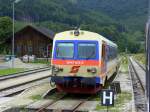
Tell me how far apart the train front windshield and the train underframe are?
97 cm

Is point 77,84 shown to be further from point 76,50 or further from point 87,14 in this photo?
point 87,14

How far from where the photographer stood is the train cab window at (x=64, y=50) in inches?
717

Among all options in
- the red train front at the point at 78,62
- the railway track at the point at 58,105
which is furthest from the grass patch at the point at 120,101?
the red train front at the point at 78,62

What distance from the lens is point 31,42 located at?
74.7 m

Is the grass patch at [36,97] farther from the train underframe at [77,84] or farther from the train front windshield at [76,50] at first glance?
the train front windshield at [76,50]

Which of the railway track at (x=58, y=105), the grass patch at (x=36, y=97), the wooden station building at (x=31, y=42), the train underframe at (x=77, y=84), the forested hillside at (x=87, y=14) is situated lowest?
the railway track at (x=58, y=105)

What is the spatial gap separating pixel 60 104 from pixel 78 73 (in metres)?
1.75

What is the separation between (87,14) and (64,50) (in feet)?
437

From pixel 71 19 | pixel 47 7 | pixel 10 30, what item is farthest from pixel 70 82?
pixel 47 7

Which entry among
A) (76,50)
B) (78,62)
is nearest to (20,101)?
(78,62)

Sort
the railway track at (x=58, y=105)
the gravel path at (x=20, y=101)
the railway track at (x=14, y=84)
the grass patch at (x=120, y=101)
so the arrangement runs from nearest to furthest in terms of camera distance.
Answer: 1. the railway track at (x=58, y=105)
2. the grass patch at (x=120, y=101)
3. the gravel path at (x=20, y=101)
4. the railway track at (x=14, y=84)

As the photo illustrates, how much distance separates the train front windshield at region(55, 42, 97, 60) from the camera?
1809 cm

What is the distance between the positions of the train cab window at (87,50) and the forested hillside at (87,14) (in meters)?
118

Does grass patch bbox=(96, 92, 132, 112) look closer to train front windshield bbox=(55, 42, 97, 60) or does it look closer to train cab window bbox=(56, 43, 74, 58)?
train front windshield bbox=(55, 42, 97, 60)
